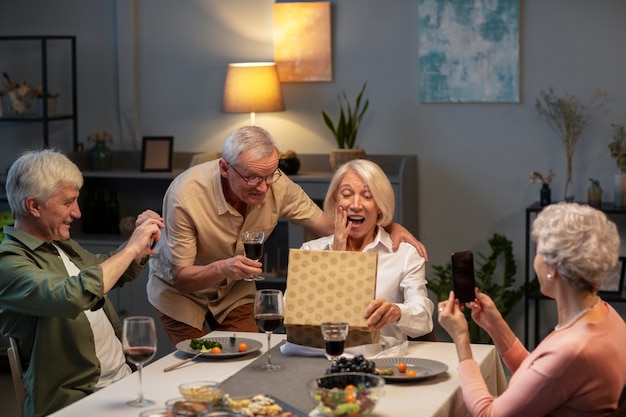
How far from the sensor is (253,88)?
5605 mm

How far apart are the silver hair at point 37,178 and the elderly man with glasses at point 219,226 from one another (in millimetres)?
628

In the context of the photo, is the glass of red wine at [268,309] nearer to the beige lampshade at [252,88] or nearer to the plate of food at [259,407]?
the plate of food at [259,407]

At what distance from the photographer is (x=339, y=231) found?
138 inches

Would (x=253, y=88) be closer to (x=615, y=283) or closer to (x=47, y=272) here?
(x=615, y=283)

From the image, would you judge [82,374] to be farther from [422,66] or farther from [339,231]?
[422,66]

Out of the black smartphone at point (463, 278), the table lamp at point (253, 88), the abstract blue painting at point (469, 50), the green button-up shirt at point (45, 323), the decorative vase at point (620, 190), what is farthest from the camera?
the table lamp at point (253, 88)

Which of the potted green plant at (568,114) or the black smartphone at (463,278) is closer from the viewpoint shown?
the black smartphone at (463,278)

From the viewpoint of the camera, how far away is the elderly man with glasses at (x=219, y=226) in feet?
11.8

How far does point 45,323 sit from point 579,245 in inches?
64.1

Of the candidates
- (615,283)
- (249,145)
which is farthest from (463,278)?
(615,283)

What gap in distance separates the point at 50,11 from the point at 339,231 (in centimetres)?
368

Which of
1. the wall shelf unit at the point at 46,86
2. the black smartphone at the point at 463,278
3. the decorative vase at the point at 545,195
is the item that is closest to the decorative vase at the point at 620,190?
the decorative vase at the point at 545,195

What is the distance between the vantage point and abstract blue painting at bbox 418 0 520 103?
17.9 feet

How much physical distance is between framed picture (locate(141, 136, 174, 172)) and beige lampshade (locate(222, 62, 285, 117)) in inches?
21.9
